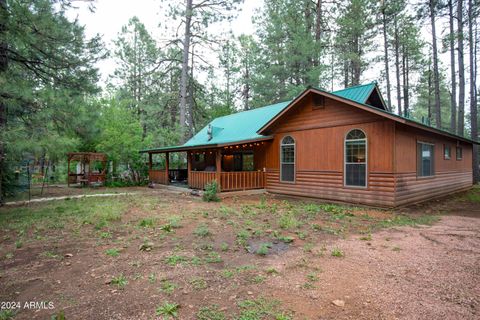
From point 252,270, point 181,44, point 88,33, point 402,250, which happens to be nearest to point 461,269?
point 402,250

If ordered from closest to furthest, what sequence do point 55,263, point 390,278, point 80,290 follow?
point 80,290, point 390,278, point 55,263

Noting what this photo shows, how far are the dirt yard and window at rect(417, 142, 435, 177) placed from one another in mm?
3162

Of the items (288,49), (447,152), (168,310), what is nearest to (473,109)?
(447,152)

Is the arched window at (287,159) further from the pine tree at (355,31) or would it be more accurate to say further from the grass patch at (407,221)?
the pine tree at (355,31)

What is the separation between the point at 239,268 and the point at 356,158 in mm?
6958

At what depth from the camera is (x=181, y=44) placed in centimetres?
1917

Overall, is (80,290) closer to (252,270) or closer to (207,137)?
(252,270)

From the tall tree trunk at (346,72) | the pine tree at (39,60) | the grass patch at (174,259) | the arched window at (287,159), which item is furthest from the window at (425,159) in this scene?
the tall tree trunk at (346,72)

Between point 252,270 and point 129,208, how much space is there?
6.40 metres

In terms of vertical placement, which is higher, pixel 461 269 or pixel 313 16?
pixel 313 16

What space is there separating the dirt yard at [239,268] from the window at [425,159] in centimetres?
316

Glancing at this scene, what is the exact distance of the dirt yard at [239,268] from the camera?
2.66m

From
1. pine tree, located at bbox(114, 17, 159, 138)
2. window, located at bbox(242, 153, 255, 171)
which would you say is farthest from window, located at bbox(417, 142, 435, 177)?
pine tree, located at bbox(114, 17, 159, 138)

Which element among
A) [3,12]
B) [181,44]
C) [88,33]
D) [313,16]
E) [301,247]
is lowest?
[301,247]
